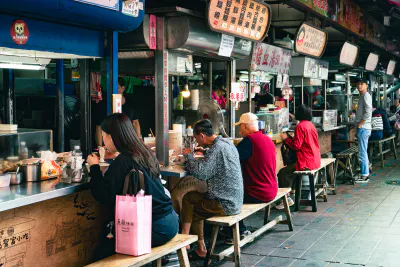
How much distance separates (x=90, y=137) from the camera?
6.21 metres

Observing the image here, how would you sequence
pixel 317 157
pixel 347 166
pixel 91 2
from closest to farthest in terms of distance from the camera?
1. pixel 91 2
2. pixel 317 157
3. pixel 347 166

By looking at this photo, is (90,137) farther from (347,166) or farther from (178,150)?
(347,166)

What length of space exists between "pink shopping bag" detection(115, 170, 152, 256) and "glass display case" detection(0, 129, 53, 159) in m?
1.43

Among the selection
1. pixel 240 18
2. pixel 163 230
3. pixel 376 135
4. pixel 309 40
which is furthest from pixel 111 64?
pixel 376 135

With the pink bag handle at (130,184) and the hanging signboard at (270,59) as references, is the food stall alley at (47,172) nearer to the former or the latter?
the pink bag handle at (130,184)

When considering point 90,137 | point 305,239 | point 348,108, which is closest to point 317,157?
point 305,239

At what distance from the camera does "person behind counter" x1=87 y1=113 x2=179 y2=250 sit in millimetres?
4182

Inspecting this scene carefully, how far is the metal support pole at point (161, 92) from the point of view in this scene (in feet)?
20.4

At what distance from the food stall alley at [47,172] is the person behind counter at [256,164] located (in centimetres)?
198

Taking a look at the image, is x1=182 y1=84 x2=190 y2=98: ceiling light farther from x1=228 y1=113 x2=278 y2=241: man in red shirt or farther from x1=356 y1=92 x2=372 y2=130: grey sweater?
x1=356 y1=92 x2=372 y2=130: grey sweater

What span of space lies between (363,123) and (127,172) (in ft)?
27.2

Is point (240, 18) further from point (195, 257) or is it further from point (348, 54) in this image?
point (348, 54)

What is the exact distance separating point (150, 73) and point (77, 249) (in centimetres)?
261

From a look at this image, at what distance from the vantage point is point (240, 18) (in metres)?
7.09
